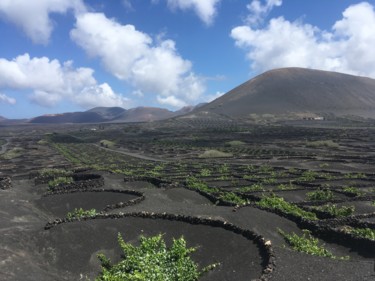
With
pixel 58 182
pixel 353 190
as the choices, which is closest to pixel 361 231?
pixel 353 190

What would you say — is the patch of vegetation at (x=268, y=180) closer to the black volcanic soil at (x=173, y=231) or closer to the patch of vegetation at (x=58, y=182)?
the black volcanic soil at (x=173, y=231)

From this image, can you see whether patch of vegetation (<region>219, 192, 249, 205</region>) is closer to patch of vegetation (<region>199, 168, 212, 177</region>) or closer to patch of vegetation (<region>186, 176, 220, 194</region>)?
patch of vegetation (<region>186, 176, 220, 194</region>)

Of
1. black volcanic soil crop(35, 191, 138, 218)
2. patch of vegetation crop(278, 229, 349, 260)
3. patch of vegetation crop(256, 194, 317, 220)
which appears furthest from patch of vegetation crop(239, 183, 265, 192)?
patch of vegetation crop(278, 229, 349, 260)

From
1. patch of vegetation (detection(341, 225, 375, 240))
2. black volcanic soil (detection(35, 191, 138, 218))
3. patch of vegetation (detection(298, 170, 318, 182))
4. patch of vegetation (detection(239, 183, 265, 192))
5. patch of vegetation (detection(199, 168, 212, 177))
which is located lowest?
patch of vegetation (detection(199, 168, 212, 177))

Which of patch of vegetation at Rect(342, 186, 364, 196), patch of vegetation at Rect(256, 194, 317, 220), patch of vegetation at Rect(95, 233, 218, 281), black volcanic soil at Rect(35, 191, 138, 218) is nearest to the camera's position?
patch of vegetation at Rect(95, 233, 218, 281)

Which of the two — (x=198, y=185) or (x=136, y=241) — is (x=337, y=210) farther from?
(x=136, y=241)

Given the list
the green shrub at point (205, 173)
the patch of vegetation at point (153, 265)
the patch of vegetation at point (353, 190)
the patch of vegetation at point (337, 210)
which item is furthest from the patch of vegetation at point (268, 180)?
the patch of vegetation at point (153, 265)
